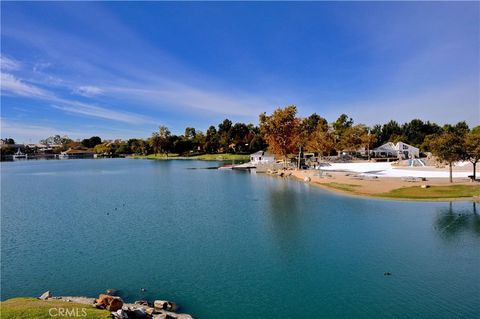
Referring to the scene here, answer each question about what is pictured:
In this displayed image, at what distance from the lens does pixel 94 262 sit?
2162cm

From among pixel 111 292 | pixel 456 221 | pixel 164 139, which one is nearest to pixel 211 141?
pixel 164 139

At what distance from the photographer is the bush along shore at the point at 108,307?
11579mm

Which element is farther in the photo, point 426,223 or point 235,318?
point 426,223

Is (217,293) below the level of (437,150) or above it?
below

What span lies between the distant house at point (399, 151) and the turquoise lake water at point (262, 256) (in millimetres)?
67026

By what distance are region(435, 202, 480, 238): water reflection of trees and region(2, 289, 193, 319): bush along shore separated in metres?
22.1

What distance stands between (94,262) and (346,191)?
35.6 metres

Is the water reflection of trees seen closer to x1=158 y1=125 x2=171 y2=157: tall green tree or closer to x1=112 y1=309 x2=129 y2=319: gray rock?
x1=112 y1=309 x2=129 y2=319: gray rock

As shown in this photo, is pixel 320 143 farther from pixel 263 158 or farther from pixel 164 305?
pixel 164 305

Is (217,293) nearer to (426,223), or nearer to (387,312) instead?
(387,312)

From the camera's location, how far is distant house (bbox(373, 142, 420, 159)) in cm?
9774

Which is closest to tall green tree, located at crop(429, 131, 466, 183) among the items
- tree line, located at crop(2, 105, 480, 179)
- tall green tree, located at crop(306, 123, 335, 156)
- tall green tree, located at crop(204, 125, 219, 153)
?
tree line, located at crop(2, 105, 480, 179)

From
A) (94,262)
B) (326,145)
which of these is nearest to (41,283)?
(94,262)

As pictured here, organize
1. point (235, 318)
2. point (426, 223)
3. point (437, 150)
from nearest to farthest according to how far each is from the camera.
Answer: point (235, 318), point (426, 223), point (437, 150)
